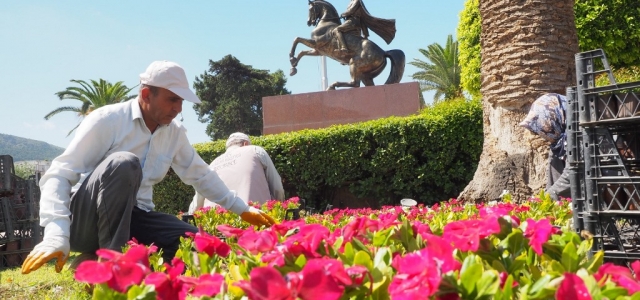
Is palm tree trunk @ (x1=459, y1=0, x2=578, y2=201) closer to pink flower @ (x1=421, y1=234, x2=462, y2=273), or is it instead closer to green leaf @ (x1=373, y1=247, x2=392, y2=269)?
green leaf @ (x1=373, y1=247, x2=392, y2=269)

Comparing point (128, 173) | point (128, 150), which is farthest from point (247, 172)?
point (128, 173)

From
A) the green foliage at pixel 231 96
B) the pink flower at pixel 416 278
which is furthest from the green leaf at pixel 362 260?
the green foliage at pixel 231 96

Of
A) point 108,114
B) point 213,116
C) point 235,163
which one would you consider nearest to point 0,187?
point 235,163

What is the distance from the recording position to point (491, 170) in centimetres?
701

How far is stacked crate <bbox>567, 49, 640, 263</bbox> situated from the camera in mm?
2289

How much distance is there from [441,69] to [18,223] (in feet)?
118

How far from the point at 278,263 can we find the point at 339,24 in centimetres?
A: 1492

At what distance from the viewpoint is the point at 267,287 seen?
95cm

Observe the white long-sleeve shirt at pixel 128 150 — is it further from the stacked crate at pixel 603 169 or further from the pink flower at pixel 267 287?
the pink flower at pixel 267 287

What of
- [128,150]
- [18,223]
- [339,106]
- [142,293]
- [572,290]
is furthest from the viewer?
[339,106]

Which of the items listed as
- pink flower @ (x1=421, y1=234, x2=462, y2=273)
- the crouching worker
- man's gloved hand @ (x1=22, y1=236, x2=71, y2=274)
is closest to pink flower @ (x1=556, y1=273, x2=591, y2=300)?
pink flower @ (x1=421, y1=234, x2=462, y2=273)

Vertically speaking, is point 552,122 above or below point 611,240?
above

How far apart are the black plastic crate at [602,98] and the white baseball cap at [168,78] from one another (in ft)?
7.21

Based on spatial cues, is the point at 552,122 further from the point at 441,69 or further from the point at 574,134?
the point at 441,69
